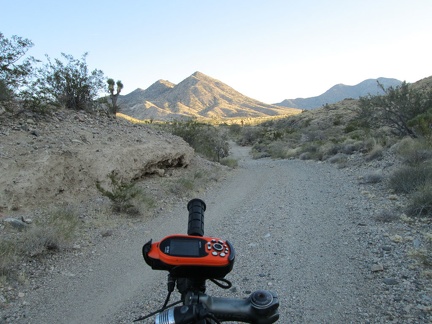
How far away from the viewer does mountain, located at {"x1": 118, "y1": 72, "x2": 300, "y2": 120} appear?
118625 millimetres

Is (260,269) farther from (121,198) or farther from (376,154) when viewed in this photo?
(376,154)

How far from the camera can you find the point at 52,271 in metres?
4.79

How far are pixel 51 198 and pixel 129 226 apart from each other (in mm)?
1834

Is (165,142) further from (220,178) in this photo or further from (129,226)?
(129,226)

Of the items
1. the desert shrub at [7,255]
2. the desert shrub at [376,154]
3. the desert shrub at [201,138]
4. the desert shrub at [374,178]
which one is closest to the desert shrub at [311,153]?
the desert shrub at [376,154]

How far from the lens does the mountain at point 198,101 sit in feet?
389

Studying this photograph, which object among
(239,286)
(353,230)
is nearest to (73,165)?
(239,286)

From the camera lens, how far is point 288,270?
4.45 metres

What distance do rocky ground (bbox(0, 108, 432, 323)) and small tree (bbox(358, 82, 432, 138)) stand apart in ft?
11.7

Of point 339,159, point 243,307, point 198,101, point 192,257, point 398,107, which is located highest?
point 198,101

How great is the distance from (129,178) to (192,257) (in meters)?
8.31

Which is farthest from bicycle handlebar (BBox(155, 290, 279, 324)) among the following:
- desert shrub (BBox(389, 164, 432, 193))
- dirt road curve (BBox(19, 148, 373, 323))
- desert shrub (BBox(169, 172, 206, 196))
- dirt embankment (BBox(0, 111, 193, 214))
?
desert shrub (BBox(169, 172, 206, 196))

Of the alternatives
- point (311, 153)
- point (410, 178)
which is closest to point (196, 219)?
point (410, 178)

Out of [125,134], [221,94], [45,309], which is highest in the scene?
[221,94]
